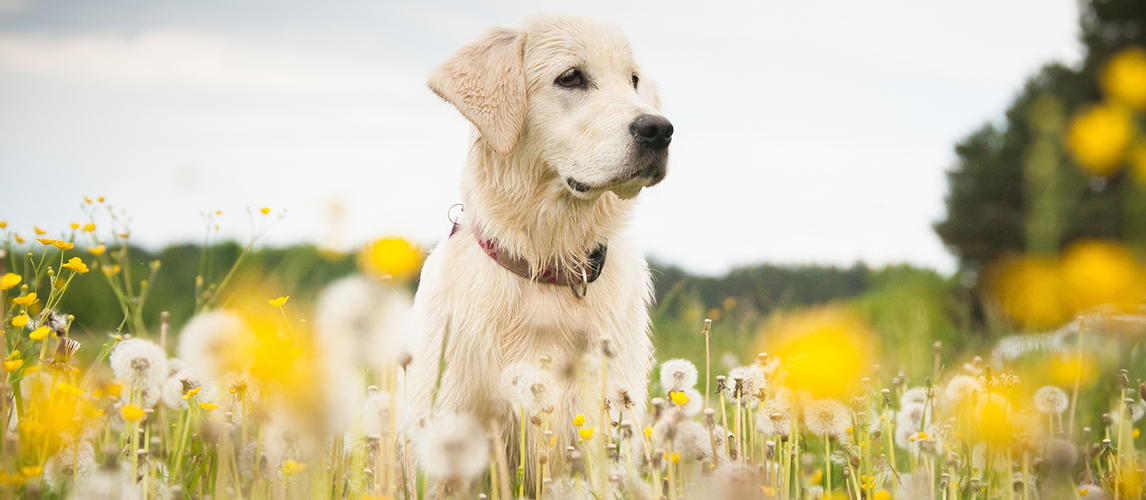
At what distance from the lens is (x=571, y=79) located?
125 inches

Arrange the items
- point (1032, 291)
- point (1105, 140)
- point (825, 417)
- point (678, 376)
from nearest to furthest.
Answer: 1. point (825, 417)
2. point (678, 376)
3. point (1105, 140)
4. point (1032, 291)

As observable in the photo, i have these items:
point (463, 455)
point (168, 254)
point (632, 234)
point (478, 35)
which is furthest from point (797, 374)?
point (168, 254)

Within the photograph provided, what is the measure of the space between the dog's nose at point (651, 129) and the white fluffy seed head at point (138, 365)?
5.96 feet

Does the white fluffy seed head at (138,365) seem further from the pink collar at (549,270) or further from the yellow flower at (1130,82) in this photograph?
the yellow flower at (1130,82)

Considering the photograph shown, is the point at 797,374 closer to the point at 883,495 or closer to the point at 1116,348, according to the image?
the point at 883,495

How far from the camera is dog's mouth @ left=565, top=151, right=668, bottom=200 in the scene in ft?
9.28

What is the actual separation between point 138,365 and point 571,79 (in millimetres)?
2035

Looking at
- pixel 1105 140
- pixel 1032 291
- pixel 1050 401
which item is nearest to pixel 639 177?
pixel 1050 401

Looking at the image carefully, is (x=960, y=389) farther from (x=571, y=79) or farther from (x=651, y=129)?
(x=571, y=79)

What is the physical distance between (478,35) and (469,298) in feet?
4.21

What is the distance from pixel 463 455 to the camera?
1.62 m

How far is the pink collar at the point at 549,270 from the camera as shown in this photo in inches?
121

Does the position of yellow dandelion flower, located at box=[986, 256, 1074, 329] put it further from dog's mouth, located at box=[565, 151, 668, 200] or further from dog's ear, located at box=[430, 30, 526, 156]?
dog's ear, located at box=[430, 30, 526, 156]

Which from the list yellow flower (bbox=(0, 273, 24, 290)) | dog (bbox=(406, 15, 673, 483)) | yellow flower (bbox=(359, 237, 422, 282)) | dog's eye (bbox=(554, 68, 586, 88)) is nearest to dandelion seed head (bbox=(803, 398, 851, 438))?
dog (bbox=(406, 15, 673, 483))
